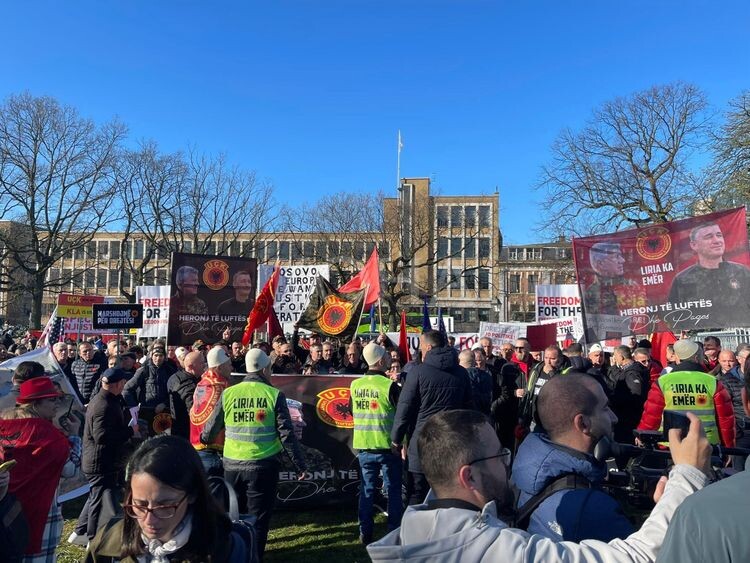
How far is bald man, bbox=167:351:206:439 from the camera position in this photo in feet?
22.1

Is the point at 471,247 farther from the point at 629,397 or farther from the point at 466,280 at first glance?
the point at 629,397

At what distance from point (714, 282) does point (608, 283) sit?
129 cm

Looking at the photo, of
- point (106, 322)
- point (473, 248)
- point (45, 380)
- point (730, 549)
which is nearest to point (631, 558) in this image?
point (730, 549)

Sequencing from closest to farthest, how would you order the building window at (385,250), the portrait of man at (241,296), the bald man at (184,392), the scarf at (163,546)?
the scarf at (163,546), the bald man at (184,392), the portrait of man at (241,296), the building window at (385,250)

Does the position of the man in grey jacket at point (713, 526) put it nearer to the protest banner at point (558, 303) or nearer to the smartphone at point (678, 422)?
the smartphone at point (678, 422)

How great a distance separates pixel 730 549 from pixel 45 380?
12.9ft

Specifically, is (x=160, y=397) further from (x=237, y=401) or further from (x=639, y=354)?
(x=639, y=354)

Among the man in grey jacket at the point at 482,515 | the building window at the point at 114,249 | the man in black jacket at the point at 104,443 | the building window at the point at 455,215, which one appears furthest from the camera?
the building window at the point at 114,249

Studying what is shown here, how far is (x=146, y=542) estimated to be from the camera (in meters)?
2.24

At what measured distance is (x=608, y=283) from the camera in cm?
824

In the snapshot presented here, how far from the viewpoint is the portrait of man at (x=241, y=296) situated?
12.0 m

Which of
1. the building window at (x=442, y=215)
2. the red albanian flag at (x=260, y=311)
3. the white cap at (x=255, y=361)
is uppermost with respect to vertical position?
the building window at (x=442, y=215)

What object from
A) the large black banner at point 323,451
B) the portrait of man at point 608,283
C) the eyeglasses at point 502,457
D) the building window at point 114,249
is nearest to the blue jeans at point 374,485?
the large black banner at point 323,451

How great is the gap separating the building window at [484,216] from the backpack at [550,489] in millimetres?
49670
